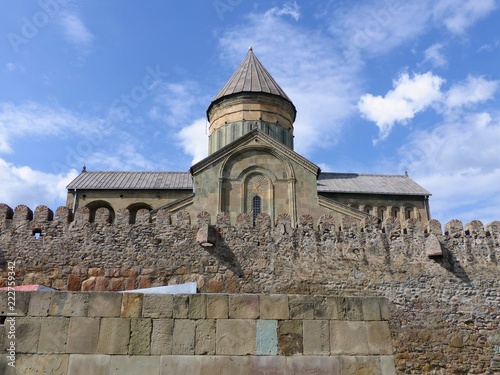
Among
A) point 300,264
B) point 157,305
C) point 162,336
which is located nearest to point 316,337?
point 162,336

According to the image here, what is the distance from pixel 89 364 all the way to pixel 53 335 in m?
0.50

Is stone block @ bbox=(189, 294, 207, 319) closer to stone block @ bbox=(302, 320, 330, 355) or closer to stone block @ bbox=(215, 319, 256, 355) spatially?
stone block @ bbox=(215, 319, 256, 355)

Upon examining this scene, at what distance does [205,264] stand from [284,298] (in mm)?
4297

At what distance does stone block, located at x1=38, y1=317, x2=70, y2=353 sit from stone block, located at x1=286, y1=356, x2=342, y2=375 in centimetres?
244

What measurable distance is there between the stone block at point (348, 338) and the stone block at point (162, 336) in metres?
1.81

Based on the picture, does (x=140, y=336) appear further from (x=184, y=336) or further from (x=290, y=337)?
(x=290, y=337)

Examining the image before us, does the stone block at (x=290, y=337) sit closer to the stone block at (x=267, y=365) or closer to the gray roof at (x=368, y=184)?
the stone block at (x=267, y=365)

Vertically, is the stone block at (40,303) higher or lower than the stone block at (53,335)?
higher

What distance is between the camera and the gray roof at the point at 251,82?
20.5 m

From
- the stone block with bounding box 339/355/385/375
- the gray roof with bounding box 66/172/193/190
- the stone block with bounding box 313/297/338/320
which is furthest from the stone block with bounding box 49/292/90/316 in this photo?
the gray roof with bounding box 66/172/193/190

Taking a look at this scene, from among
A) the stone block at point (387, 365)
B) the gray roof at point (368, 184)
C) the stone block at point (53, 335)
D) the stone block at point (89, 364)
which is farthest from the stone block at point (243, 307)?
the gray roof at point (368, 184)

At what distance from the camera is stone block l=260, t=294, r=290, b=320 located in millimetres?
5148

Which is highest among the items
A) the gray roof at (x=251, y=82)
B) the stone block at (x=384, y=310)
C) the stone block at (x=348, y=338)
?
the gray roof at (x=251, y=82)

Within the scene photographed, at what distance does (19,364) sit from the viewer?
4.79 metres
